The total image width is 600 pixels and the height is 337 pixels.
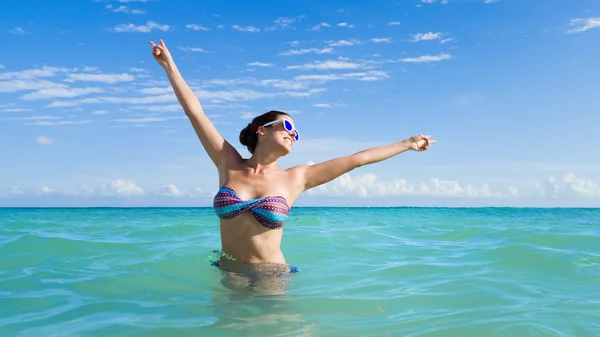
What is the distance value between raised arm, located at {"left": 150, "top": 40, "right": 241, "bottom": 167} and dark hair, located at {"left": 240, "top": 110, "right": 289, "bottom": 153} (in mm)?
143

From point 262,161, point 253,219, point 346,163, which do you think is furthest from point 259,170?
point 346,163

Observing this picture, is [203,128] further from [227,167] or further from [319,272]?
[319,272]

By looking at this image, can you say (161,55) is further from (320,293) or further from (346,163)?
(320,293)

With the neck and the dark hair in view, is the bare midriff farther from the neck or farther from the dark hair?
the dark hair

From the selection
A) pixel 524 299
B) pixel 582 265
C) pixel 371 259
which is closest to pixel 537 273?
pixel 582 265

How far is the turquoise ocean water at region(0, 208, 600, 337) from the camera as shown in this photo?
3896mm

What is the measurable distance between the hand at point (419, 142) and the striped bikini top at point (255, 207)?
1460mm

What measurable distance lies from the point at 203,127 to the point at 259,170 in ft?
2.33

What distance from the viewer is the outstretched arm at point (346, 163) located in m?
4.82

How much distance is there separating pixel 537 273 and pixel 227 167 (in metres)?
4.33

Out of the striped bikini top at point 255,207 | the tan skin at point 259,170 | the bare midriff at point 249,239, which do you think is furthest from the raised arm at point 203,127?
the bare midriff at point 249,239

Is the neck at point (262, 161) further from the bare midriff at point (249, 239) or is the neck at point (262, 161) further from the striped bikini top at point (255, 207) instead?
the bare midriff at point (249, 239)

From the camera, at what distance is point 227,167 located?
16.2 feet

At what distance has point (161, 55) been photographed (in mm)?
5168
